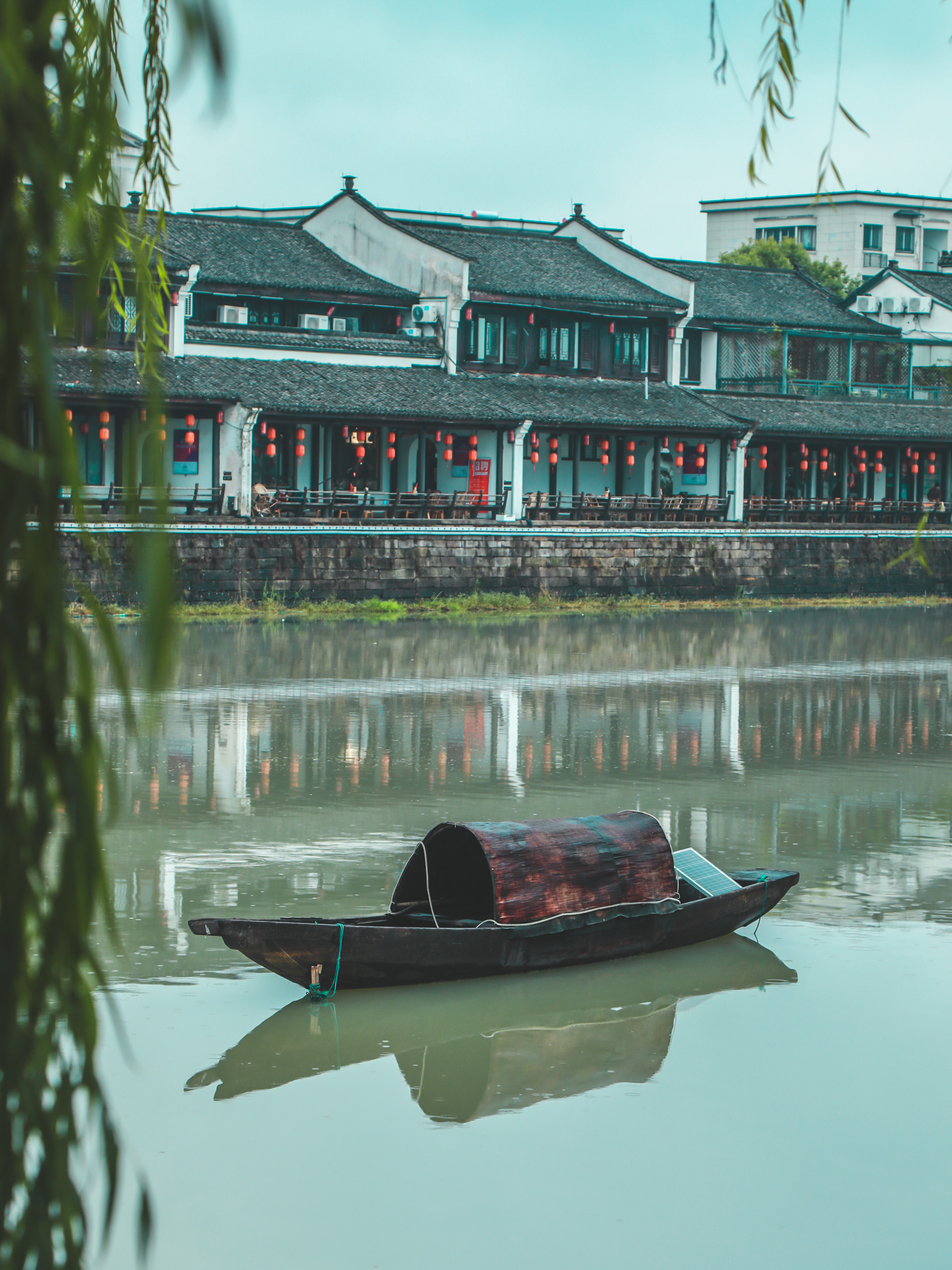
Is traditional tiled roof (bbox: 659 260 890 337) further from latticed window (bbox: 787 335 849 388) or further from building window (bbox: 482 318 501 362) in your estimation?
building window (bbox: 482 318 501 362)

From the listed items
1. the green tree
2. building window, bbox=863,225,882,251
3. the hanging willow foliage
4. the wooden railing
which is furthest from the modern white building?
the hanging willow foliage

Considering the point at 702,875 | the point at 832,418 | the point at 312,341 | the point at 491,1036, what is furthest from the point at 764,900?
the point at 832,418

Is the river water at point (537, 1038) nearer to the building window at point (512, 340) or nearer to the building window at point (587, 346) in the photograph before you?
the building window at point (512, 340)

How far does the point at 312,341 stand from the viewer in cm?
4197

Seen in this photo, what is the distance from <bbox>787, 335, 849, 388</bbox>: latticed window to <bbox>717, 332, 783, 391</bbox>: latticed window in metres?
0.56

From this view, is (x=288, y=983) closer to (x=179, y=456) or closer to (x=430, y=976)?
(x=430, y=976)

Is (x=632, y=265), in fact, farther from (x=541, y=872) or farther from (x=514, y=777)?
(x=541, y=872)

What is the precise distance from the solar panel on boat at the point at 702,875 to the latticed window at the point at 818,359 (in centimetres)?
4404

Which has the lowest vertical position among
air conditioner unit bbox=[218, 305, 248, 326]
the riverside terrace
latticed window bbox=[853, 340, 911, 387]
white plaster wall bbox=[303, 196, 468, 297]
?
the riverside terrace

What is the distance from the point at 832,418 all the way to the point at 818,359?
601 cm

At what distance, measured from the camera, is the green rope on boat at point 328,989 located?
31.7 feet

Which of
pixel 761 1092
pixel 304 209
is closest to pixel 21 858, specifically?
pixel 761 1092

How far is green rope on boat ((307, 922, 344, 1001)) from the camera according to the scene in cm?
966

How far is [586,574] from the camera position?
42469 mm
